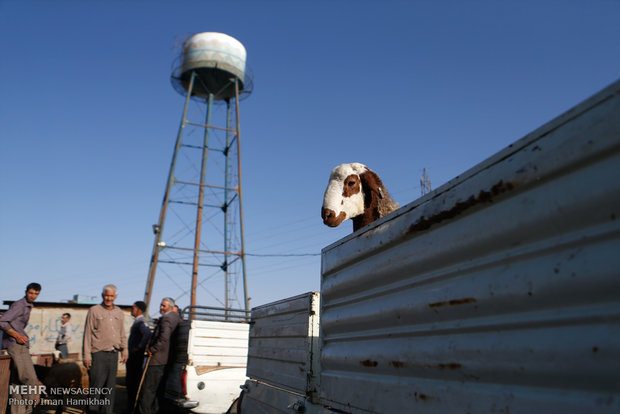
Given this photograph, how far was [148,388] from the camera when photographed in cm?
694

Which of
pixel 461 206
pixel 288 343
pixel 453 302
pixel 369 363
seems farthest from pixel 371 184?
pixel 453 302

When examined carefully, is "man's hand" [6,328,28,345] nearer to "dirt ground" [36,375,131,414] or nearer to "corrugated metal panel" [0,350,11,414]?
"corrugated metal panel" [0,350,11,414]

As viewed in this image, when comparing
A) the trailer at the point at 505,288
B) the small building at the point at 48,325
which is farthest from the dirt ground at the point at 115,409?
the small building at the point at 48,325

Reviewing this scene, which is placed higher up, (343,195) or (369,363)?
(343,195)

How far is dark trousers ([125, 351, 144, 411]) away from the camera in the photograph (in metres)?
7.66

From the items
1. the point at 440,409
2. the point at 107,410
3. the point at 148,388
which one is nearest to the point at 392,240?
the point at 440,409

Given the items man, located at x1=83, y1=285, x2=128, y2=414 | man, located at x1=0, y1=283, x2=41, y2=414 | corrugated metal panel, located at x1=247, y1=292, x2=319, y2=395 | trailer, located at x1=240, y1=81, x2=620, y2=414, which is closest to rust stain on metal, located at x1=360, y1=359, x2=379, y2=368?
trailer, located at x1=240, y1=81, x2=620, y2=414

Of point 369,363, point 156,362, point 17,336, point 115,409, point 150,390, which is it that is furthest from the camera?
point 115,409

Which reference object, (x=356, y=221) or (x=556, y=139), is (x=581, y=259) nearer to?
(x=556, y=139)

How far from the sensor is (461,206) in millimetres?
1738

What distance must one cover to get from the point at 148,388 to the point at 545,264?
712 cm

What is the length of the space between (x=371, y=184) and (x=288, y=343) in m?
1.69

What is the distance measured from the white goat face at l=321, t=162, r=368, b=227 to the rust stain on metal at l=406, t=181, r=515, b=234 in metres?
1.82

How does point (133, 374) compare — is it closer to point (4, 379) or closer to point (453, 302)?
point (4, 379)
